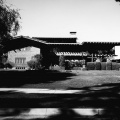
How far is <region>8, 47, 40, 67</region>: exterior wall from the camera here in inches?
1412

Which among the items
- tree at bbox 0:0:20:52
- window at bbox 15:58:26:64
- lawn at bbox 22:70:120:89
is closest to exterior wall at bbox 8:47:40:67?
window at bbox 15:58:26:64

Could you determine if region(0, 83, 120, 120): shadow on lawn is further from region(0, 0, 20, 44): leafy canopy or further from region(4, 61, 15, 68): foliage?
region(4, 61, 15, 68): foliage

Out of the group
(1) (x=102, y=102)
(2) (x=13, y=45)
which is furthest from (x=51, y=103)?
(2) (x=13, y=45)

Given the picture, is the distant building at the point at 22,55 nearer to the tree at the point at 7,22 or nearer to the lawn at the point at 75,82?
the tree at the point at 7,22

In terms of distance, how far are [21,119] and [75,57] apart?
103ft

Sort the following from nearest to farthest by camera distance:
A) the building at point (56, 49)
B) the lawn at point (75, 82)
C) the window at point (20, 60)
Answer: the lawn at point (75, 82), the building at point (56, 49), the window at point (20, 60)

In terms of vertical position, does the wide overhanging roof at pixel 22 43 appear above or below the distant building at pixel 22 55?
above

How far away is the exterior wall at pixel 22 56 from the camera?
118 ft

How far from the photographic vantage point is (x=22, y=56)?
120 ft

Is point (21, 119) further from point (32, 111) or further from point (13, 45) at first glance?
point (13, 45)

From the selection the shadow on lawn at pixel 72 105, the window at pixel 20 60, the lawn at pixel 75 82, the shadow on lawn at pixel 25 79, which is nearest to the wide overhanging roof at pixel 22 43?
the window at pixel 20 60

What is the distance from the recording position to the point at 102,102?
7.66 meters

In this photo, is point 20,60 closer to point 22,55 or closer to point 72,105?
point 22,55

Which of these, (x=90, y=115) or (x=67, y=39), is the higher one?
(x=67, y=39)
